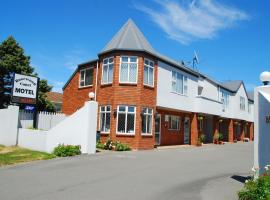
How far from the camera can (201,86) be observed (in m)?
34.6

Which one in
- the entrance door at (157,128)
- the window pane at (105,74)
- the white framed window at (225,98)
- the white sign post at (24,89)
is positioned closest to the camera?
the white sign post at (24,89)

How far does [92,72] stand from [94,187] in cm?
1806

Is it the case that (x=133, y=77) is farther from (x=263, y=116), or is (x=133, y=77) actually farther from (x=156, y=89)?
(x=263, y=116)

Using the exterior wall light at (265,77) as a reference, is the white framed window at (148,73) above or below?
above

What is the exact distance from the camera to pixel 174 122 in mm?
30453

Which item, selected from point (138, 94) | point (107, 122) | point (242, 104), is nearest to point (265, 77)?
point (138, 94)

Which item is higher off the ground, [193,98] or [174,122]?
[193,98]

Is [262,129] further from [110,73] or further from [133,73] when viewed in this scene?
[110,73]

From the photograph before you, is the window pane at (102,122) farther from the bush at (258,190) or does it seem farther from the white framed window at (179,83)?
the bush at (258,190)

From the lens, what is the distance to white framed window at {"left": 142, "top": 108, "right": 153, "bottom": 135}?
24.3 m

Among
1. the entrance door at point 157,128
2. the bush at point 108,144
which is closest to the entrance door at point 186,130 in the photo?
the entrance door at point 157,128

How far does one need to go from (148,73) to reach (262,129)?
1413 cm

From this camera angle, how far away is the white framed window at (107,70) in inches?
980

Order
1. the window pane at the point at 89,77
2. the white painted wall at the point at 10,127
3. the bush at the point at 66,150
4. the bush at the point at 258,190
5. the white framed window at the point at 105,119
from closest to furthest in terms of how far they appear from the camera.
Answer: the bush at the point at 258,190 → the bush at the point at 66,150 → the white painted wall at the point at 10,127 → the white framed window at the point at 105,119 → the window pane at the point at 89,77
